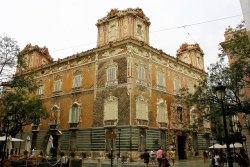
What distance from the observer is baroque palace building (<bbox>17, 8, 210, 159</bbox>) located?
25250 mm

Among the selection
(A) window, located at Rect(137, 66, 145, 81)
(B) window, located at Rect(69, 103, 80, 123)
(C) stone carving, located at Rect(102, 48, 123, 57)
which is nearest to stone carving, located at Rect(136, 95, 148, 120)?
(A) window, located at Rect(137, 66, 145, 81)

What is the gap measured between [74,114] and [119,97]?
7.05 m

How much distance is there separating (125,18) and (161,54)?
6287mm

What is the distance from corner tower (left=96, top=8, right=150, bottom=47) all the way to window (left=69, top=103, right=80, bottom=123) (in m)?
8.03

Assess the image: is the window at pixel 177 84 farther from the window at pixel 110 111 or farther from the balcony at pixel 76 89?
the balcony at pixel 76 89

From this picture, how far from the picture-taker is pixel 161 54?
30672 mm

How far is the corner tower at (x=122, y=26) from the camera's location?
28.6 meters

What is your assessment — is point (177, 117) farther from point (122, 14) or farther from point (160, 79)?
point (122, 14)

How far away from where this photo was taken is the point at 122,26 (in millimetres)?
29031

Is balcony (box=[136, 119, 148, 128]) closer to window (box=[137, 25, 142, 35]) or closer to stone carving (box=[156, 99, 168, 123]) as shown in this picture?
stone carving (box=[156, 99, 168, 123])

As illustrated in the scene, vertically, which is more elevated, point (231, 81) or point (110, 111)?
point (231, 81)

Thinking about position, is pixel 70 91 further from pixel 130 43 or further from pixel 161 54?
pixel 161 54

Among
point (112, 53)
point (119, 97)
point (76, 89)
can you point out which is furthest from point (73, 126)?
point (112, 53)

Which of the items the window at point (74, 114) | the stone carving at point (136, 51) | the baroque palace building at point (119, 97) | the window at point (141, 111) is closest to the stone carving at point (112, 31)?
the baroque palace building at point (119, 97)
